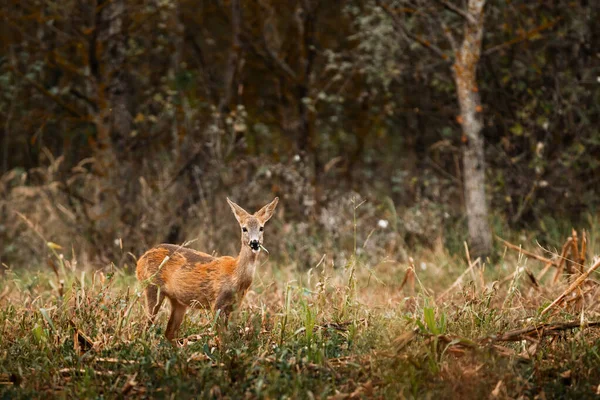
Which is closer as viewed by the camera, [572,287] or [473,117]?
[572,287]

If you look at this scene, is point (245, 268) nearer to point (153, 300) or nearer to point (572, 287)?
point (153, 300)

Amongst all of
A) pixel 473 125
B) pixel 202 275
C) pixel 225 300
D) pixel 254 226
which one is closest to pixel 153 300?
pixel 202 275

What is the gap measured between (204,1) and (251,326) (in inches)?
428

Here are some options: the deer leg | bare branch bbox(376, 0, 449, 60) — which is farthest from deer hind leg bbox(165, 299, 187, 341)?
bare branch bbox(376, 0, 449, 60)

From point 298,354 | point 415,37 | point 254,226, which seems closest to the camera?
point 298,354

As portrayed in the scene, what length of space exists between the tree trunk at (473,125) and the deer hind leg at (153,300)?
4466 mm

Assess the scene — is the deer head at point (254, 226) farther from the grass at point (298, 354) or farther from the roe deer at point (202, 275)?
the grass at point (298, 354)

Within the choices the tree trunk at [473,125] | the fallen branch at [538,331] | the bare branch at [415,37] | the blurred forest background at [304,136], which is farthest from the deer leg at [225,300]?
the bare branch at [415,37]

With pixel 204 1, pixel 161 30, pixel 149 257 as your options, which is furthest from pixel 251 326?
pixel 204 1

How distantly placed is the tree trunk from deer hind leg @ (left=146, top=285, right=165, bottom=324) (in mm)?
4466

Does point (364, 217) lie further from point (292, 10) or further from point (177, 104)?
point (292, 10)

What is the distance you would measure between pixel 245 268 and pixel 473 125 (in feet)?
14.5

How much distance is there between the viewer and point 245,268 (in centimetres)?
562

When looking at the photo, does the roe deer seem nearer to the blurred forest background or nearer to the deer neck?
the deer neck
